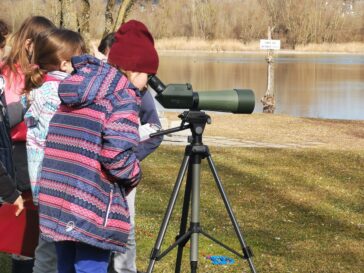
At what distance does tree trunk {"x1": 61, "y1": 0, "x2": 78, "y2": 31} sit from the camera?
27.2 feet

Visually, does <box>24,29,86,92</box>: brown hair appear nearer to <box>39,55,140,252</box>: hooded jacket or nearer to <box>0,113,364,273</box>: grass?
<box>39,55,140,252</box>: hooded jacket

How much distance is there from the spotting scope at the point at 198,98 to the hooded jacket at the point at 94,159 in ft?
1.19

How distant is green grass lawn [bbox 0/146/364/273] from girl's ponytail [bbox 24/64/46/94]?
1432 mm

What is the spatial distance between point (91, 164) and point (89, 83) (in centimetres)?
30

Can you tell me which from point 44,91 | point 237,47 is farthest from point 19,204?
point 237,47

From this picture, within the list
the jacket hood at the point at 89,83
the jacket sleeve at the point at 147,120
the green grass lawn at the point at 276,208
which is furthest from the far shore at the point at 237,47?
the jacket hood at the point at 89,83

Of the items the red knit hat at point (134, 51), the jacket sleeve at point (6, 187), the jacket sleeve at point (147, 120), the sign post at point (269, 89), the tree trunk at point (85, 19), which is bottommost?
the sign post at point (269, 89)

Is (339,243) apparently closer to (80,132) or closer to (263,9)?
(80,132)

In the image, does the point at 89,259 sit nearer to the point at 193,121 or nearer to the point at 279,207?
the point at 193,121

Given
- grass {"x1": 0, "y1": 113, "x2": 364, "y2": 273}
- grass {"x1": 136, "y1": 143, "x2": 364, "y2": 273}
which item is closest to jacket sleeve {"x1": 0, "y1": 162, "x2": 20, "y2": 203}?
grass {"x1": 0, "y1": 113, "x2": 364, "y2": 273}

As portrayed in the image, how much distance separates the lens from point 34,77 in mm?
3205

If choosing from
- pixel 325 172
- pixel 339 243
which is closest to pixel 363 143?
pixel 325 172

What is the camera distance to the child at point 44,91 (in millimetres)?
3018

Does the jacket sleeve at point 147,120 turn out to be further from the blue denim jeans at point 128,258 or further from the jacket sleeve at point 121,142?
the jacket sleeve at point 121,142
